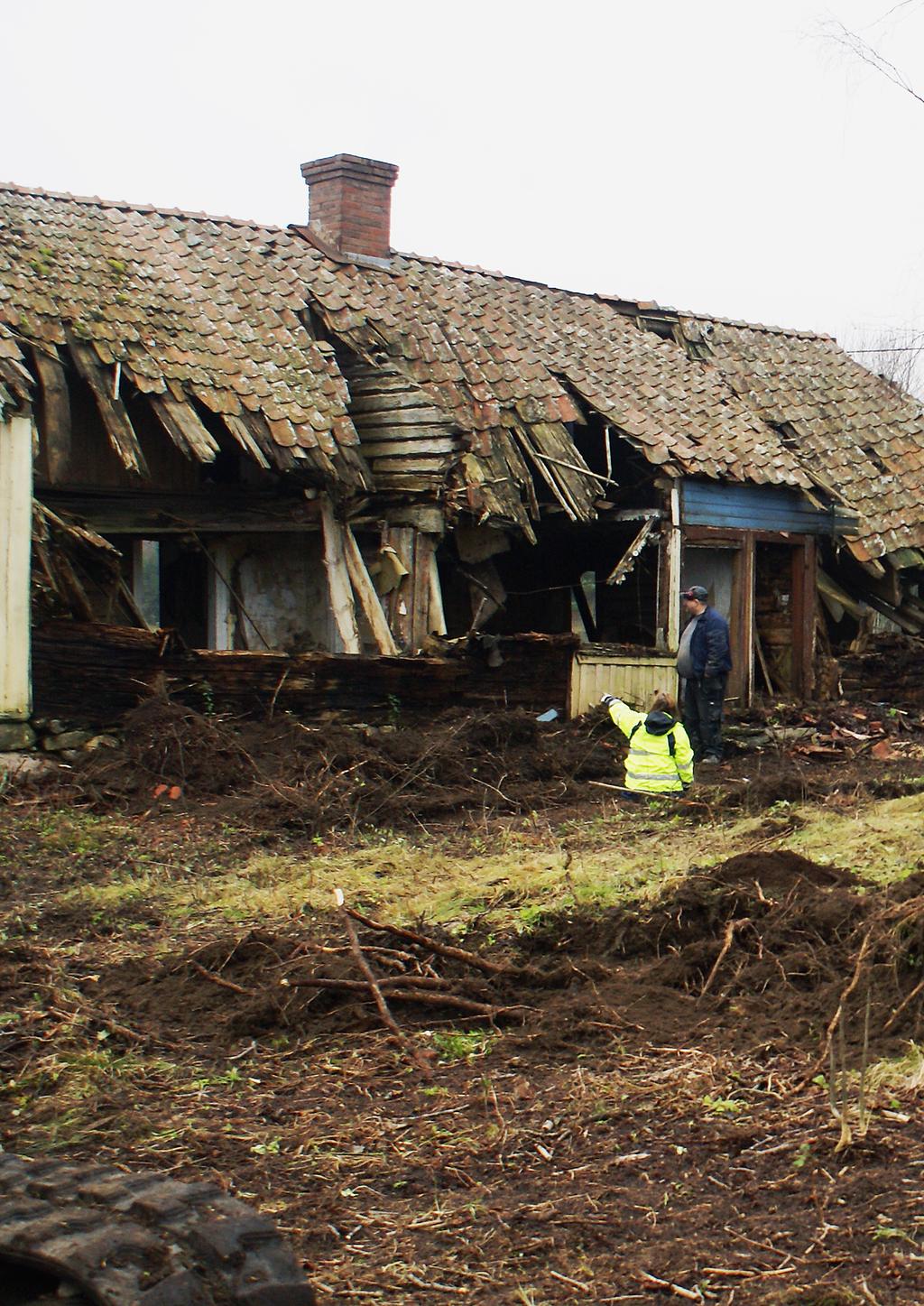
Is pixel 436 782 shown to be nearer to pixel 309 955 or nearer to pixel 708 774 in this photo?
pixel 708 774

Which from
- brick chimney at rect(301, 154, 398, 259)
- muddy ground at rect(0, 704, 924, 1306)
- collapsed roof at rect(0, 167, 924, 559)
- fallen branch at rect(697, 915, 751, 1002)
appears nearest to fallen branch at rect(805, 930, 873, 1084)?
muddy ground at rect(0, 704, 924, 1306)

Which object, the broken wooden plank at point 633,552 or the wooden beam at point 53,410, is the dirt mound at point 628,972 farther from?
the broken wooden plank at point 633,552

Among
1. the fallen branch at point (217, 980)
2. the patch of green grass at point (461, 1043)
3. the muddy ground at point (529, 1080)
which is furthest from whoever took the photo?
the fallen branch at point (217, 980)

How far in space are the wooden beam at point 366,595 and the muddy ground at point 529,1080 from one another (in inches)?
285

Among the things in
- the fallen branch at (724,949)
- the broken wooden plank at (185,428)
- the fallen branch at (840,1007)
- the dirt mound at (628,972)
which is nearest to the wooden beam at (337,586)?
the broken wooden plank at (185,428)

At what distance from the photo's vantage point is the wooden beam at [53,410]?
44.6ft

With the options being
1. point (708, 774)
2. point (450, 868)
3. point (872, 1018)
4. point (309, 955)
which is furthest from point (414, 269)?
point (872, 1018)

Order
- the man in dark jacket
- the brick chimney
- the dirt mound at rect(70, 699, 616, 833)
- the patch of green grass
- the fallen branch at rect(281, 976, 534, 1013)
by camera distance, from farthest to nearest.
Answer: the brick chimney < the man in dark jacket < the dirt mound at rect(70, 699, 616, 833) < the fallen branch at rect(281, 976, 534, 1013) < the patch of green grass

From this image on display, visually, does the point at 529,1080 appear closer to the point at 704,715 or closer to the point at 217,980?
the point at 217,980

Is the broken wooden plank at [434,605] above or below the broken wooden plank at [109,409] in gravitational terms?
below

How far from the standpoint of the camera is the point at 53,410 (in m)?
13.6

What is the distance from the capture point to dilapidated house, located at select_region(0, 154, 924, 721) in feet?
45.6

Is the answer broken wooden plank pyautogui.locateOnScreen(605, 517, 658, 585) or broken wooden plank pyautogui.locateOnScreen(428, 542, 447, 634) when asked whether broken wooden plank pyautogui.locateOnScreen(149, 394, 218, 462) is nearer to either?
broken wooden plank pyautogui.locateOnScreen(428, 542, 447, 634)

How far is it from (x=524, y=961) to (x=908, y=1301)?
10.8 feet
